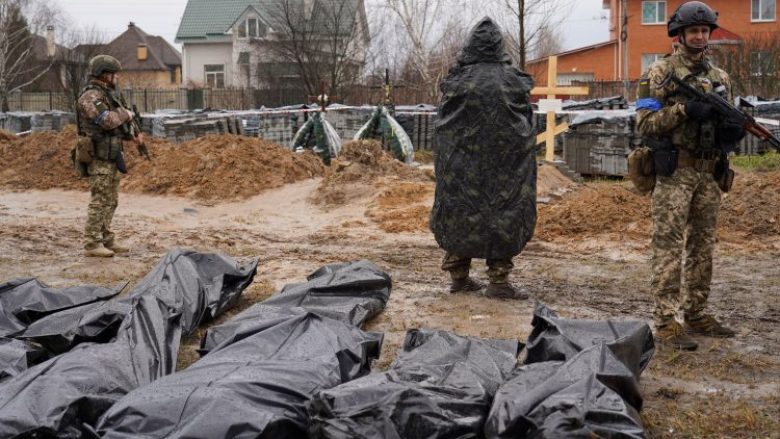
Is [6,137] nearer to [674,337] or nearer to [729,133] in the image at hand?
[674,337]

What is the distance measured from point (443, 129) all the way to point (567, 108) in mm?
14694

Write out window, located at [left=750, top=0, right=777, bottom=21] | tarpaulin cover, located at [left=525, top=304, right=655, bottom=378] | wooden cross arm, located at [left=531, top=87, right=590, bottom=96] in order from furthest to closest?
window, located at [left=750, top=0, right=777, bottom=21]
wooden cross arm, located at [left=531, top=87, right=590, bottom=96]
tarpaulin cover, located at [left=525, top=304, right=655, bottom=378]

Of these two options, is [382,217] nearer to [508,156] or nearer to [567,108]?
[508,156]

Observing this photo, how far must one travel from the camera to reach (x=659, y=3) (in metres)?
41.5

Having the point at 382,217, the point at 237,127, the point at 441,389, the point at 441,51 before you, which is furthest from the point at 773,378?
the point at 441,51

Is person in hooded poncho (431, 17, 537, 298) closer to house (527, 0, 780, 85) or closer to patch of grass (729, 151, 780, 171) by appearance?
patch of grass (729, 151, 780, 171)

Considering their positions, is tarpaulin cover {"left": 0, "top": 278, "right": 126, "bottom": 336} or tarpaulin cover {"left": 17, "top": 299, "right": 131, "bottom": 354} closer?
tarpaulin cover {"left": 17, "top": 299, "right": 131, "bottom": 354}

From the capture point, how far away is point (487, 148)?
6.56m

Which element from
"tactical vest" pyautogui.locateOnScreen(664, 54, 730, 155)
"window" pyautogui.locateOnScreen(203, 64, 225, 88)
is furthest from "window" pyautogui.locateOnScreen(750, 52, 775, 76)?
"window" pyautogui.locateOnScreen(203, 64, 225, 88)

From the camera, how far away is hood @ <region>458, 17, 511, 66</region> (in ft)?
21.5

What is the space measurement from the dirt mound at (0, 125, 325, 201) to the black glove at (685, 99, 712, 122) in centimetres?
975

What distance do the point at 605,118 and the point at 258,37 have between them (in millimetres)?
29681

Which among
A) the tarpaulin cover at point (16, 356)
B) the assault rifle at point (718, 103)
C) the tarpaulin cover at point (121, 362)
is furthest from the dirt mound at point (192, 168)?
the assault rifle at point (718, 103)

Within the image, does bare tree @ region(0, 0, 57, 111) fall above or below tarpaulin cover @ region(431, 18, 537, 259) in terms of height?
above
